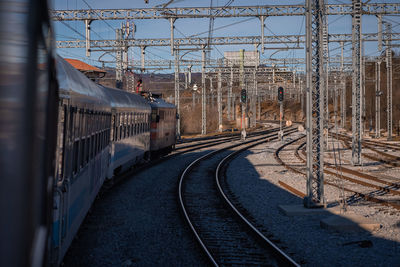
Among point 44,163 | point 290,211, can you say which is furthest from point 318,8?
point 44,163

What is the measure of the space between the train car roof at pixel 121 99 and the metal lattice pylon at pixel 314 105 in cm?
487

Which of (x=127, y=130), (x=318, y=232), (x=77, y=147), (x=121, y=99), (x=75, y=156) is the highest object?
(x=121, y=99)

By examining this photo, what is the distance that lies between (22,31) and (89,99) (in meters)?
5.18

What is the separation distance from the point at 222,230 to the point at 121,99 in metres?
6.42

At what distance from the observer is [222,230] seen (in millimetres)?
8969

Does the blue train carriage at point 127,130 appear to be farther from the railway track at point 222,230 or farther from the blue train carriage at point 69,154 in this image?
the blue train carriage at point 69,154

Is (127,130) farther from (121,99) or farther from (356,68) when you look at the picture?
(356,68)

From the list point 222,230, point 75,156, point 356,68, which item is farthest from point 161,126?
point 75,156

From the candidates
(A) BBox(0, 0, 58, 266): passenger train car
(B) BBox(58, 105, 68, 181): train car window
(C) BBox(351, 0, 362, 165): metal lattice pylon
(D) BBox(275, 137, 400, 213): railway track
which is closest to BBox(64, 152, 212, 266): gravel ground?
(B) BBox(58, 105, 68, 181): train car window

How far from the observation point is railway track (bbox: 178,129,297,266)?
7.02 m

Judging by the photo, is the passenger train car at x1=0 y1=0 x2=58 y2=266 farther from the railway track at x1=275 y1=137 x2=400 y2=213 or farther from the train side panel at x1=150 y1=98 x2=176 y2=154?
the train side panel at x1=150 y1=98 x2=176 y2=154

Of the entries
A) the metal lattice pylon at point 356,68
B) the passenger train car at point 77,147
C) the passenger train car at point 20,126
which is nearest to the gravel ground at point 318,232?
the passenger train car at point 77,147

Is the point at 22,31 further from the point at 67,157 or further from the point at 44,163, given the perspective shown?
the point at 67,157

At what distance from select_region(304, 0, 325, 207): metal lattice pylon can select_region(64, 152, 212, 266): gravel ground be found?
3332 millimetres
